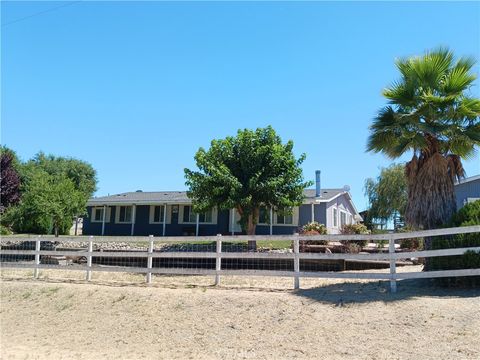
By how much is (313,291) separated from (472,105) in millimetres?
5625

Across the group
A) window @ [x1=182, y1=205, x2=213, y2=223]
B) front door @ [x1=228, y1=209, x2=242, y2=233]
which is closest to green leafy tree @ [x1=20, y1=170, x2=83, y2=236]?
window @ [x1=182, y1=205, x2=213, y2=223]

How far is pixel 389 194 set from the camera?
138 ft

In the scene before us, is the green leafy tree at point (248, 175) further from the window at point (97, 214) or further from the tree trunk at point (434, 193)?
the window at point (97, 214)

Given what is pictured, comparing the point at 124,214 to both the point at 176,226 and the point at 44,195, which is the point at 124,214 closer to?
the point at 176,226

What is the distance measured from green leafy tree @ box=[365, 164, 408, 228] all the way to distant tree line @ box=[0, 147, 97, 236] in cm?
2558

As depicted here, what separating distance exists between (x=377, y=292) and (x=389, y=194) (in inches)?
1326

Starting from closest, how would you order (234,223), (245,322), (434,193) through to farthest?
(245,322) → (434,193) → (234,223)

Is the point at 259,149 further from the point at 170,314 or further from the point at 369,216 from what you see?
the point at 369,216

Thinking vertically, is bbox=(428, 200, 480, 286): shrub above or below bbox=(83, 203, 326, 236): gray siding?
below

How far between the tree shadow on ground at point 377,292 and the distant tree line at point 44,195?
18.1 meters

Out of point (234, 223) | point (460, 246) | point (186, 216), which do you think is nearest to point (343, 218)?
point (234, 223)

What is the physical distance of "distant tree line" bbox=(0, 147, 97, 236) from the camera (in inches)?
973

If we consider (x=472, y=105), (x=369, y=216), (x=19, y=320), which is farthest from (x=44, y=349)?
(x=369, y=216)

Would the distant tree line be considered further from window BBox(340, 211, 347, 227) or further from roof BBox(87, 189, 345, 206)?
window BBox(340, 211, 347, 227)
